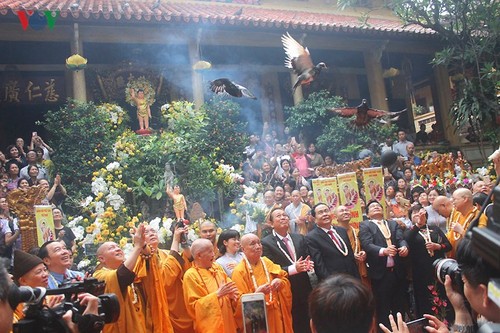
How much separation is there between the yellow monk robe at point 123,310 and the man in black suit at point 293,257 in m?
1.79

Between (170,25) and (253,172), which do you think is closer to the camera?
(253,172)

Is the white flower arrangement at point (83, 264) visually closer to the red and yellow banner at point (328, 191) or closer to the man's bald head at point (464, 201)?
the red and yellow banner at point (328, 191)

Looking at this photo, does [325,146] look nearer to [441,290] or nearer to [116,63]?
[116,63]

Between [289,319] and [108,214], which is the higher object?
[108,214]

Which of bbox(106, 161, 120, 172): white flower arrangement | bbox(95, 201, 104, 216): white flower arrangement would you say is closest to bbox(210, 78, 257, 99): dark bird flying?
bbox(106, 161, 120, 172): white flower arrangement

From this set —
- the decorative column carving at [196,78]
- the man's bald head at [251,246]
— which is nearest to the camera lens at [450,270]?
the man's bald head at [251,246]

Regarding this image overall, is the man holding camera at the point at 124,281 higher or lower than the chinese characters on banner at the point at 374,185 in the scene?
lower

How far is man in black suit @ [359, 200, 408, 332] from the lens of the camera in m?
6.54

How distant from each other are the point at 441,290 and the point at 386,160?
195 inches

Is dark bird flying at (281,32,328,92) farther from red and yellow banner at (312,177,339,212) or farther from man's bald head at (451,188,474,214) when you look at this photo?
man's bald head at (451,188,474,214)

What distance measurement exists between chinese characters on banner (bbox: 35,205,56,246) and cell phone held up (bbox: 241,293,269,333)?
257 centimetres

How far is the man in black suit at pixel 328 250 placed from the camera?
243 inches

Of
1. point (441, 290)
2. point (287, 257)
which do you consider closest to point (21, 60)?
point (287, 257)

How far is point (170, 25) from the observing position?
12609mm
